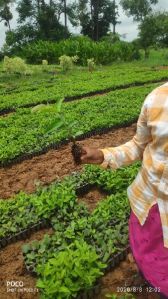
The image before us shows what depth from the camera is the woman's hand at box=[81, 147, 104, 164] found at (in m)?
2.71

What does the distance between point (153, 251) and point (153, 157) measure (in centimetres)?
65

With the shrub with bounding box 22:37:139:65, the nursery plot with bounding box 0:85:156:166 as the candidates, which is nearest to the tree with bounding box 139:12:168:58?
the shrub with bounding box 22:37:139:65

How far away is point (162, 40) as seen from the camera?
127 feet

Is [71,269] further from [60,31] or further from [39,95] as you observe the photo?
[60,31]

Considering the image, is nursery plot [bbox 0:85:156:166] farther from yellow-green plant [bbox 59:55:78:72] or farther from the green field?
yellow-green plant [bbox 59:55:78:72]

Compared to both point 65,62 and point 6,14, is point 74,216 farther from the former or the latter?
point 6,14

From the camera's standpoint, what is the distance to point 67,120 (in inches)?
401

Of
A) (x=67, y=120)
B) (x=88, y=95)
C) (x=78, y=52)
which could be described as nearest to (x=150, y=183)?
(x=67, y=120)

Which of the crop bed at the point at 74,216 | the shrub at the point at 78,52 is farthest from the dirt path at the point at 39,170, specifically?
the shrub at the point at 78,52

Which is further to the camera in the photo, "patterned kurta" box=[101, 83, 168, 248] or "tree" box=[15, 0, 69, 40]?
"tree" box=[15, 0, 69, 40]

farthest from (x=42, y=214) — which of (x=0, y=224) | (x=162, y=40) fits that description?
(x=162, y=40)

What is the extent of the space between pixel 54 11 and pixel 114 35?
25.4ft

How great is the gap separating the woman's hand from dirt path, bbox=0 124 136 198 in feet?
13.1

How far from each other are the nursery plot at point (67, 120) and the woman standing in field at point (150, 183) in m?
4.24
